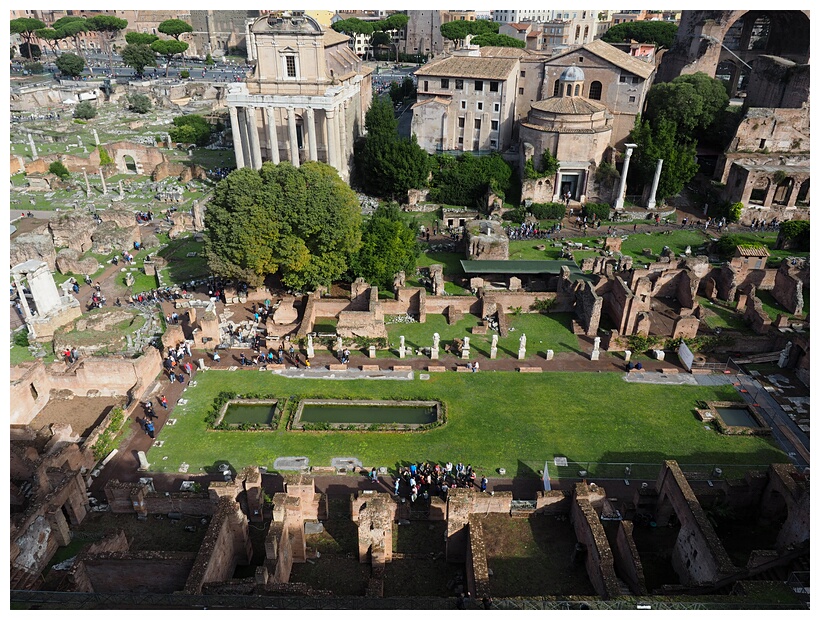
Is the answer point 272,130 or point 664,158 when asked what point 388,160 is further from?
point 664,158

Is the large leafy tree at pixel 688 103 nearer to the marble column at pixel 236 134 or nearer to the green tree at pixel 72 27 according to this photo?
the marble column at pixel 236 134

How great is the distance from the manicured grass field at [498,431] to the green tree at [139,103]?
83.8m

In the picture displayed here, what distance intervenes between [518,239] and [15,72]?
130976 millimetres

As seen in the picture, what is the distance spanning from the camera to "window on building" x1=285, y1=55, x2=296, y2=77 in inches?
2185

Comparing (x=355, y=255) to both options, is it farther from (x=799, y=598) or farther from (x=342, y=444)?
(x=799, y=598)

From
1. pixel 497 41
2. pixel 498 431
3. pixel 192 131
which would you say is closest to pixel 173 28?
pixel 192 131

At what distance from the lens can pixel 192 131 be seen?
77.6m

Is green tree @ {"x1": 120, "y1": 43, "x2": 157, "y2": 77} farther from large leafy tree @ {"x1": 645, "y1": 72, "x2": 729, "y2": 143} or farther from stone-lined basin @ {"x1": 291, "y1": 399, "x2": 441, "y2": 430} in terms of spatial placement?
stone-lined basin @ {"x1": 291, "y1": 399, "x2": 441, "y2": 430}

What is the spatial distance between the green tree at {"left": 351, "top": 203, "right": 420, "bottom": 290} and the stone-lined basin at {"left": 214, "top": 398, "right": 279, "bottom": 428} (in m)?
12.8

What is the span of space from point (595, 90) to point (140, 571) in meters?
61.4

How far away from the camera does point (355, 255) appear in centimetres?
3906

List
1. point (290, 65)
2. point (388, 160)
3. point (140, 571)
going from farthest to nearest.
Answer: point (388, 160), point (290, 65), point (140, 571)

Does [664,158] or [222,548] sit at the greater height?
[664,158]

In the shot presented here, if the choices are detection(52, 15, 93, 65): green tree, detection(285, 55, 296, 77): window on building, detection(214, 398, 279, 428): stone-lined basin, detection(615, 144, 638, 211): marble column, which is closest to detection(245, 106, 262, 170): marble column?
detection(285, 55, 296, 77): window on building
